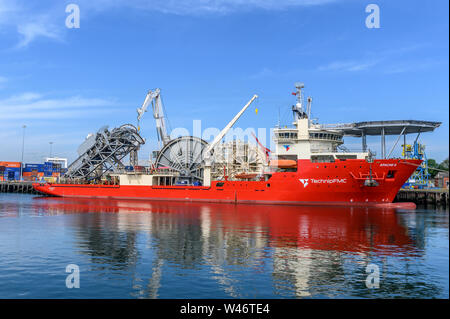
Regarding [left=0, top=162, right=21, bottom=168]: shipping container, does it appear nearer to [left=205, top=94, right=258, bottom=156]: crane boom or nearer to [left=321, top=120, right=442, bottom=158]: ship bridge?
[left=205, top=94, right=258, bottom=156]: crane boom

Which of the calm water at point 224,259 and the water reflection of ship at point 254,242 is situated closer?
the calm water at point 224,259

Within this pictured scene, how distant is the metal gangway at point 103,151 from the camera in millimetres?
52688

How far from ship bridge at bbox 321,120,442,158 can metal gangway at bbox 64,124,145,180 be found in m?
27.4

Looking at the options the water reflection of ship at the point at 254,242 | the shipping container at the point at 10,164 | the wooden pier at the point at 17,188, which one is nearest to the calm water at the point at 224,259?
the water reflection of ship at the point at 254,242

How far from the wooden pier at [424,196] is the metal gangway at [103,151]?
1514 inches

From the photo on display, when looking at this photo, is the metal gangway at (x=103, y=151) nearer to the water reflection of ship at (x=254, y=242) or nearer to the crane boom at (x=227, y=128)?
the crane boom at (x=227, y=128)

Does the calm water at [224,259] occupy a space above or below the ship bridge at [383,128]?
below

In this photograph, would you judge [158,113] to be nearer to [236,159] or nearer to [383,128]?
[236,159]

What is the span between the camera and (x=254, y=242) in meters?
18.8

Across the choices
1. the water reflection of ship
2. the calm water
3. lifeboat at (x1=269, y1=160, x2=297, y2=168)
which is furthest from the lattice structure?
the calm water

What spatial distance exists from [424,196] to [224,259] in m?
46.3

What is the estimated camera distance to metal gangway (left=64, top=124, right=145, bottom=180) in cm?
5269

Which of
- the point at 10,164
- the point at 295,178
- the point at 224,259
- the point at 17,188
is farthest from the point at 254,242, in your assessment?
the point at 10,164
